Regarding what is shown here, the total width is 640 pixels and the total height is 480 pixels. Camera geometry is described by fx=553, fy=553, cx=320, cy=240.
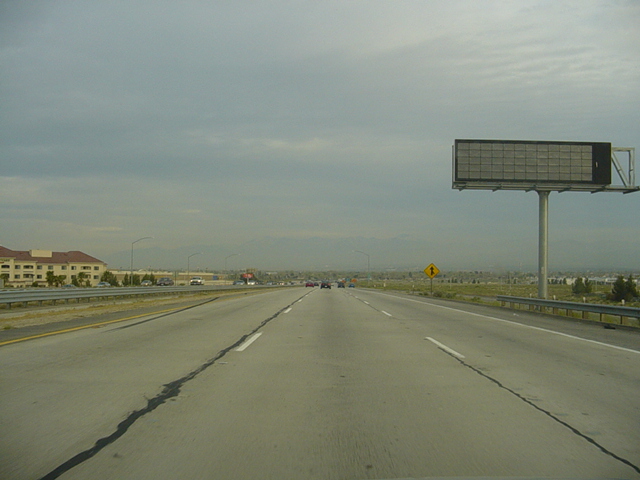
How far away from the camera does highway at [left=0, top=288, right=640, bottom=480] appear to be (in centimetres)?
514

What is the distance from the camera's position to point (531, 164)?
36.3 meters

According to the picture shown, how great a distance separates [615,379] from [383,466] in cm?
601

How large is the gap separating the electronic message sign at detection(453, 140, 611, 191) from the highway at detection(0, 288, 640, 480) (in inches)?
958

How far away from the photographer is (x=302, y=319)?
2100cm

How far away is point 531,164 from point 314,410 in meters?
33.2

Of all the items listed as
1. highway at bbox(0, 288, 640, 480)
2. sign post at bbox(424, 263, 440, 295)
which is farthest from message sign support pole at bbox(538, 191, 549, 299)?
highway at bbox(0, 288, 640, 480)

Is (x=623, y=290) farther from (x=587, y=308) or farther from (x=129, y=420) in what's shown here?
(x=129, y=420)

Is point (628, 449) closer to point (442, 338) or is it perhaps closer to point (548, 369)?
point (548, 369)

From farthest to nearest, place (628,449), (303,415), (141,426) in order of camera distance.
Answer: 1. (303,415)
2. (141,426)
3. (628,449)

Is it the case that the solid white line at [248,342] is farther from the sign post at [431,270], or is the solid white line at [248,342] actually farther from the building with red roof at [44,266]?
the building with red roof at [44,266]

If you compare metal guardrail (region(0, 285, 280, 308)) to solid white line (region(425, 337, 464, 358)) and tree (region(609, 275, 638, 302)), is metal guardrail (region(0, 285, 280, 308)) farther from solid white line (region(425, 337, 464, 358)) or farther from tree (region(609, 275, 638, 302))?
tree (region(609, 275, 638, 302))

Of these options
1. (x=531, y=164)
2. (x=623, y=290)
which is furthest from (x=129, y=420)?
(x=623, y=290)

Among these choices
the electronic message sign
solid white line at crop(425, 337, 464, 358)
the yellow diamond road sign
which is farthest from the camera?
the yellow diamond road sign

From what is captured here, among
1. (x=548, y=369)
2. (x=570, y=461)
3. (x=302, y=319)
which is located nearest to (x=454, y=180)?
(x=302, y=319)
